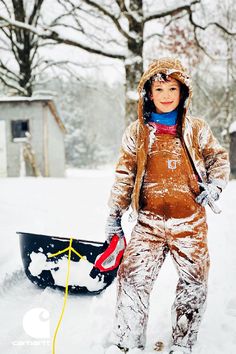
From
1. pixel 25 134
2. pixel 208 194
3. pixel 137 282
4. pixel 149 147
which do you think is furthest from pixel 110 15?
pixel 25 134

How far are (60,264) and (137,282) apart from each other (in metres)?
1.05

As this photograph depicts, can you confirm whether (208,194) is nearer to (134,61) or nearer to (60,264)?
(60,264)

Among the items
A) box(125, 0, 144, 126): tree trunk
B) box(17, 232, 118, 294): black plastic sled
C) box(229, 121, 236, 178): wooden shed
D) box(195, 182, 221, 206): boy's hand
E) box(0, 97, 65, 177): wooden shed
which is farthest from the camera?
box(229, 121, 236, 178): wooden shed

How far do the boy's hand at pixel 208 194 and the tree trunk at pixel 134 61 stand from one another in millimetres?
5901

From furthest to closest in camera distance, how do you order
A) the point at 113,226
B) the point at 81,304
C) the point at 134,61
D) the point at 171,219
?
the point at 134,61
the point at 81,304
the point at 113,226
the point at 171,219

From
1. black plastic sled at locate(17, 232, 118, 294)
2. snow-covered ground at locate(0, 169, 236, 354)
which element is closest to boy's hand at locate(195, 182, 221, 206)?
snow-covered ground at locate(0, 169, 236, 354)

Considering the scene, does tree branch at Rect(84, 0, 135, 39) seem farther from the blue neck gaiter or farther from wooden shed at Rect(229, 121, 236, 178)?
wooden shed at Rect(229, 121, 236, 178)

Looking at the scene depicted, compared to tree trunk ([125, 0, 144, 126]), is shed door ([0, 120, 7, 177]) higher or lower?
lower

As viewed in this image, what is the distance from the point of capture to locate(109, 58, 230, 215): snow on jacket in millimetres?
2141

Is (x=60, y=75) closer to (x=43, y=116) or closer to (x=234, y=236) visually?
(x=43, y=116)

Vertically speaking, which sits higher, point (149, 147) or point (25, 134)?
point (149, 147)

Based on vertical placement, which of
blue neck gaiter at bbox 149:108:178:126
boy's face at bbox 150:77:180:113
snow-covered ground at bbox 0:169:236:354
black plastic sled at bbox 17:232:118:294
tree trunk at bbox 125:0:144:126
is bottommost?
snow-covered ground at bbox 0:169:236:354

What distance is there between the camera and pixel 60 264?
3.02 metres

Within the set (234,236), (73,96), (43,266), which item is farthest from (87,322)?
(73,96)
